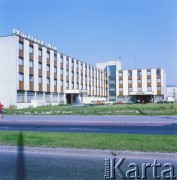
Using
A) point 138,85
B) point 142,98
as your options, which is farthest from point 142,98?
point 138,85

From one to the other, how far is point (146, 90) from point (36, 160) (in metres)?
89.9

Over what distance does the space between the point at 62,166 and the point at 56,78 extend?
55.9 metres

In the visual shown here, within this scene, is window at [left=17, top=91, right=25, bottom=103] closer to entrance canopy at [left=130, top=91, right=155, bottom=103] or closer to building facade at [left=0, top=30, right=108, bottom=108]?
building facade at [left=0, top=30, right=108, bottom=108]

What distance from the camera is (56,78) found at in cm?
6247

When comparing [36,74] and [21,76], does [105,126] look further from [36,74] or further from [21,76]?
[36,74]

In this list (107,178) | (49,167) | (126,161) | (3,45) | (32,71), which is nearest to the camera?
(107,178)

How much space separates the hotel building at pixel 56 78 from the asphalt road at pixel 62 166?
3899cm

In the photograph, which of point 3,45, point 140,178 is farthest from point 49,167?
point 3,45

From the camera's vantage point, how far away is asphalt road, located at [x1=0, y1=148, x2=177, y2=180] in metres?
6.33

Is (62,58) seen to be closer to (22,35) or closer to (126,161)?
(22,35)

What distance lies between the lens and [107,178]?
6133 mm

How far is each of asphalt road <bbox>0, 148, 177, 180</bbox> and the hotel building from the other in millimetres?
38992

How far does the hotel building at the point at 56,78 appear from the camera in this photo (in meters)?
46.7

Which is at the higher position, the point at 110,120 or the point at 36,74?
the point at 36,74
